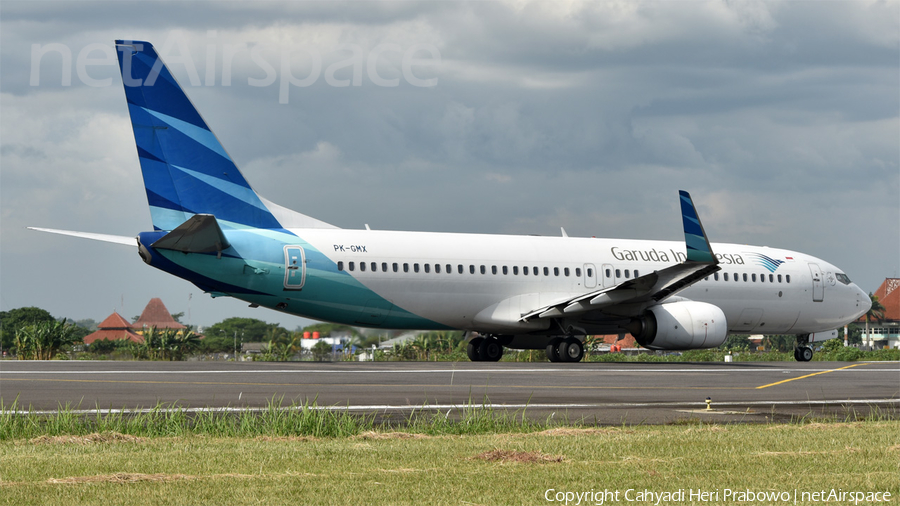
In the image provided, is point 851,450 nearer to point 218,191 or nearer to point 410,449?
point 410,449

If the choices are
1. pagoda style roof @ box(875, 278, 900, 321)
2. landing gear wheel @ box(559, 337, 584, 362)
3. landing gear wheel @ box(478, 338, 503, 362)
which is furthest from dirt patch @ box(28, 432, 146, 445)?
pagoda style roof @ box(875, 278, 900, 321)

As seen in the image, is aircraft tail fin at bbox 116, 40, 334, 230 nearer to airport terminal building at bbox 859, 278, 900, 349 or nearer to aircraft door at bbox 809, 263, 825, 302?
aircraft door at bbox 809, 263, 825, 302

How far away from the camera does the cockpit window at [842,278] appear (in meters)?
39.5

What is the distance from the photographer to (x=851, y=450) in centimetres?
1011

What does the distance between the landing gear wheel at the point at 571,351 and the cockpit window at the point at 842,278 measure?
516 inches

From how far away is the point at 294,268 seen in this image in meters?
29.0

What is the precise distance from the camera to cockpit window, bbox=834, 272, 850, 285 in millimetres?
39500

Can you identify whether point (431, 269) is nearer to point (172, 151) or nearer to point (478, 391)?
point (172, 151)

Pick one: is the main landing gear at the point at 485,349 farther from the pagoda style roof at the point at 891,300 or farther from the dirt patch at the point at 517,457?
the pagoda style roof at the point at 891,300

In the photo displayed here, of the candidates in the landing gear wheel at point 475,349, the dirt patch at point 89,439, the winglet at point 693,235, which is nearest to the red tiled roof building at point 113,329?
the landing gear wheel at point 475,349

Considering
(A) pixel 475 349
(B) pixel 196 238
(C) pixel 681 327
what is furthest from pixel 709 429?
(A) pixel 475 349

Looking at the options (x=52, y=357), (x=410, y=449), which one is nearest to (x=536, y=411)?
(x=410, y=449)

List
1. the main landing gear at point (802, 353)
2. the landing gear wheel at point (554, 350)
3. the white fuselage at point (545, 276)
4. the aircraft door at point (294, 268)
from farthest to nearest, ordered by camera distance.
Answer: the main landing gear at point (802, 353)
the landing gear wheel at point (554, 350)
the white fuselage at point (545, 276)
the aircraft door at point (294, 268)

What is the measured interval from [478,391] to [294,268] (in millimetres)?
12285
